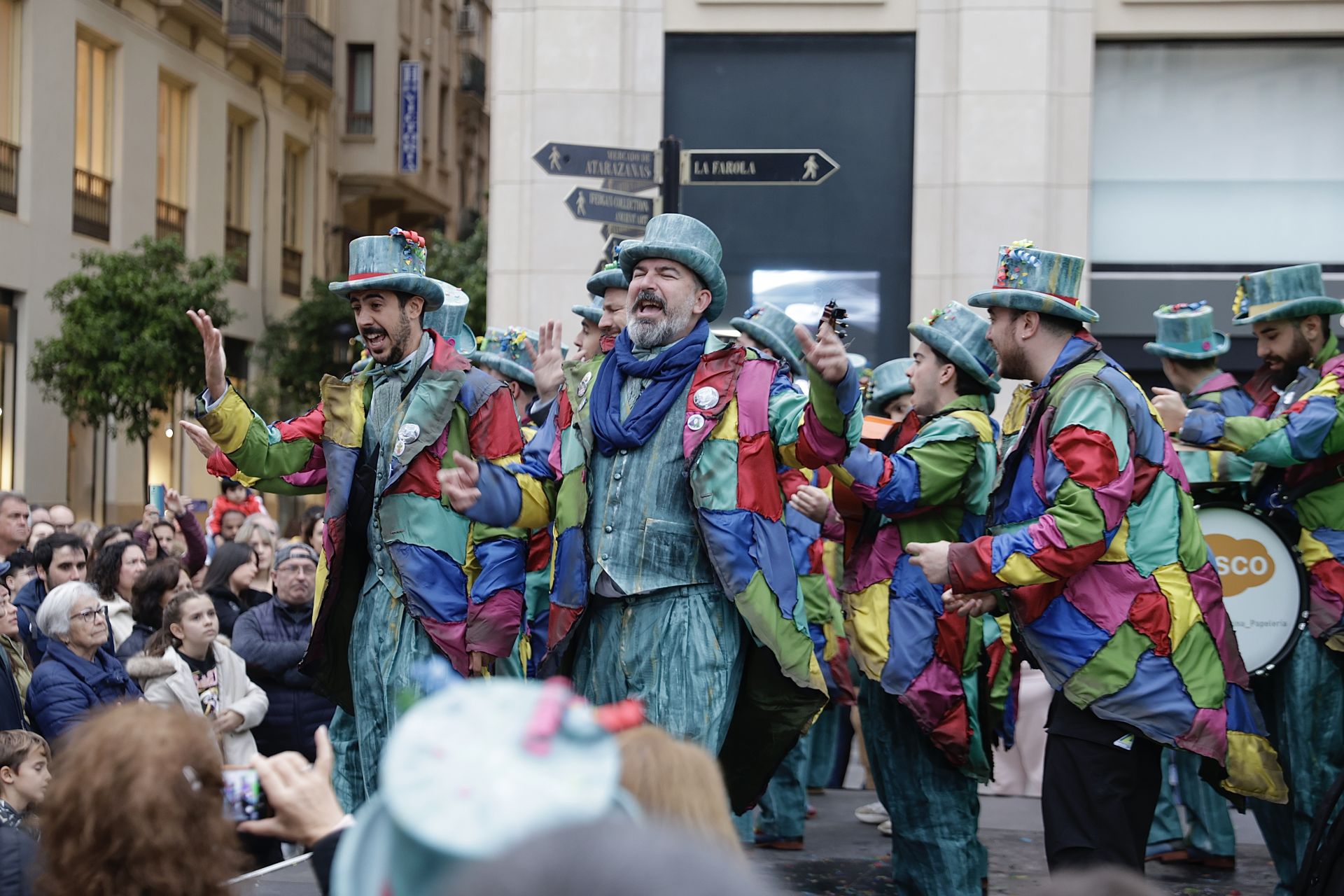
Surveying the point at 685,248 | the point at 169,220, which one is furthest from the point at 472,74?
the point at 685,248

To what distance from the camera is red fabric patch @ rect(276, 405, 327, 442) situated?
5.90 m

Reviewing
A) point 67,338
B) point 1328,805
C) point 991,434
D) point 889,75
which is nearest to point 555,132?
point 889,75

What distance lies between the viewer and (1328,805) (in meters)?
4.35

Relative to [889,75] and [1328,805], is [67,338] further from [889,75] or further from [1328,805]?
[1328,805]

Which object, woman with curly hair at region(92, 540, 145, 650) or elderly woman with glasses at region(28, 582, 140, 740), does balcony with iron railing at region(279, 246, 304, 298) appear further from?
elderly woman with glasses at region(28, 582, 140, 740)

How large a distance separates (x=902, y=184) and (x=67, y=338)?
45.1 feet

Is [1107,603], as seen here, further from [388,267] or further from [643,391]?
[388,267]

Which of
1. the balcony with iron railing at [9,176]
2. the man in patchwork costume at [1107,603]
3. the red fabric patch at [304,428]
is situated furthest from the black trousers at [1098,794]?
the balcony with iron railing at [9,176]

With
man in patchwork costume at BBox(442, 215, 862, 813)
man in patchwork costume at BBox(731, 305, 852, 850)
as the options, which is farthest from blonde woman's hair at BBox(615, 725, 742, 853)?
man in patchwork costume at BBox(731, 305, 852, 850)

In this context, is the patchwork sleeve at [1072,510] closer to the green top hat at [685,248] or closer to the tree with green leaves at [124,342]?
the green top hat at [685,248]

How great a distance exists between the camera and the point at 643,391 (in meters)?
5.15

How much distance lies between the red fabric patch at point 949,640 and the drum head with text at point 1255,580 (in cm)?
100

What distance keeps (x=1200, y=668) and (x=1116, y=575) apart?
37 cm

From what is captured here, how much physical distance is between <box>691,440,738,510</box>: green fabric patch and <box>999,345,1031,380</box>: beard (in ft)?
3.15
